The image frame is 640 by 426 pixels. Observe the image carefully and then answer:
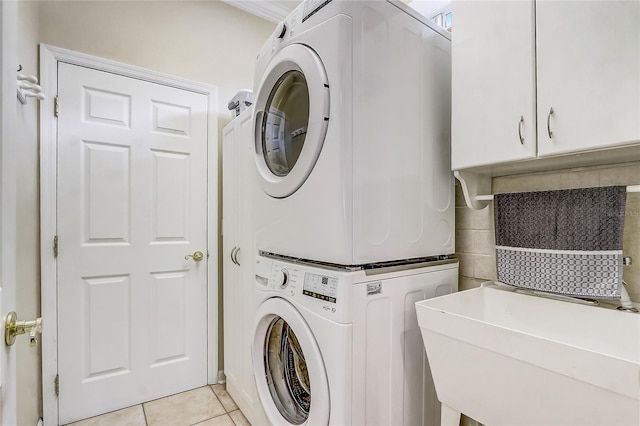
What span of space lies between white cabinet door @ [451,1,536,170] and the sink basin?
0.54 meters

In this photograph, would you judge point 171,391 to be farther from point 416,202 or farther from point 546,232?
point 546,232

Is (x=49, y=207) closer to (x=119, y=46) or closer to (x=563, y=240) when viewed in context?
(x=119, y=46)

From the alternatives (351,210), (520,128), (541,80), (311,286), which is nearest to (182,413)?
(311,286)

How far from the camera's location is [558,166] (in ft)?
3.73

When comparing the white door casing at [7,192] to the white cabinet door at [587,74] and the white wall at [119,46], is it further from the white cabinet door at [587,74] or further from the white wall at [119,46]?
the white cabinet door at [587,74]

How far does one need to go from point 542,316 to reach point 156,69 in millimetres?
2563

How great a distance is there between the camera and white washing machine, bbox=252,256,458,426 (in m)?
0.99

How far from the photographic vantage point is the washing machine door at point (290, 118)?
106 cm

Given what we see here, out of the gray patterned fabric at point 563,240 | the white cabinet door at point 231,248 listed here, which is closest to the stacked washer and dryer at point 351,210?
the gray patterned fabric at point 563,240

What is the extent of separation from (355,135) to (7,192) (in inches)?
33.9

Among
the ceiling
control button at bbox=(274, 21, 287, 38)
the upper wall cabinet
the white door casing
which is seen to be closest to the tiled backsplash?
the upper wall cabinet

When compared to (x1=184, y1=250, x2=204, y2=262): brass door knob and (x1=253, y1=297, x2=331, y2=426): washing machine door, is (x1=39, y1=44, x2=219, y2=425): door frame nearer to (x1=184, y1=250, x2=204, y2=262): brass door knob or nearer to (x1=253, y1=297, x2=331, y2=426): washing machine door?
(x1=184, y1=250, x2=204, y2=262): brass door knob

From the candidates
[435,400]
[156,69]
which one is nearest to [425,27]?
[435,400]

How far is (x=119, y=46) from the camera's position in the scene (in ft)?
6.70
